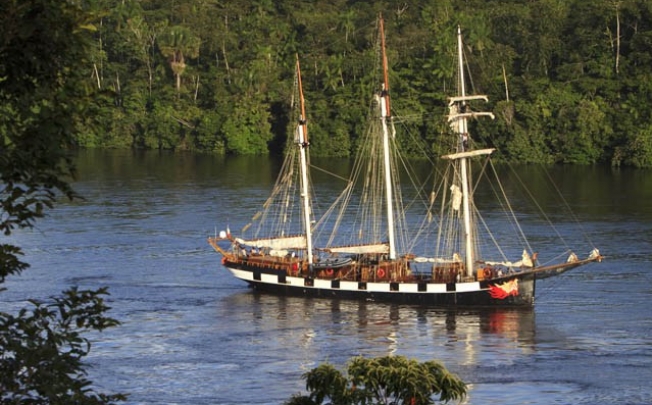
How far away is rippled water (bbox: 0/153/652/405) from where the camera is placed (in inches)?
1874

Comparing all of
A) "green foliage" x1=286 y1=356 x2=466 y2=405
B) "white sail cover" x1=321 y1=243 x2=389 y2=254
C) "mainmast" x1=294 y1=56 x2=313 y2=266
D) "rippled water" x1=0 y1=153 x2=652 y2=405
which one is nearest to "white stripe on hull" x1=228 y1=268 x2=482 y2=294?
"rippled water" x1=0 y1=153 x2=652 y2=405

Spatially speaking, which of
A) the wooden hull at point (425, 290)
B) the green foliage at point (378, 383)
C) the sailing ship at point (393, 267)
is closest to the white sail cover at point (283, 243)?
the sailing ship at point (393, 267)

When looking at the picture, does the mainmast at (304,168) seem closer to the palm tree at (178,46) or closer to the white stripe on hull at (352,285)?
the white stripe on hull at (352,285)

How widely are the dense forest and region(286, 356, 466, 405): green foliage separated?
328 ft

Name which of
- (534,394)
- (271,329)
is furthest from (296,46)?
(534,394)

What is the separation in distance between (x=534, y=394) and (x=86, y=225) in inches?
1736

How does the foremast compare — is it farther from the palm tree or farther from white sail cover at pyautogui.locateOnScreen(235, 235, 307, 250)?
the palm tree

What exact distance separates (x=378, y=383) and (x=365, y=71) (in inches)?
4529

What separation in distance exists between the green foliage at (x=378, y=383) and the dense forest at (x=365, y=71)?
99985mm

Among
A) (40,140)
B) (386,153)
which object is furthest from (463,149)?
(40,140)

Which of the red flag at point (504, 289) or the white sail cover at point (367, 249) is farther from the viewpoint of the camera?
the white sail cover at point (367, 249)

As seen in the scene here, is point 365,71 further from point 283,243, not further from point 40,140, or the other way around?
point 40,140

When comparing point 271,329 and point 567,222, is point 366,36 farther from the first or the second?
point 271,329

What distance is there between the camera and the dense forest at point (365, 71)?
127938 mm
